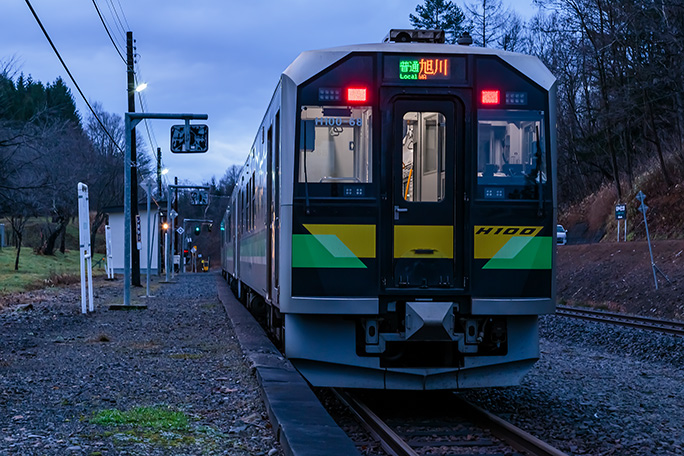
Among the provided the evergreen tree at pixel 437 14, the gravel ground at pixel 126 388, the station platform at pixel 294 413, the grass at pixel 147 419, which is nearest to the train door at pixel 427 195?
the station platform at pixel 294 413

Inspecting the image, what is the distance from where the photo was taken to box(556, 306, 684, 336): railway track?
1413cm

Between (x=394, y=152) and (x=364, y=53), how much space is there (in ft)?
3.11

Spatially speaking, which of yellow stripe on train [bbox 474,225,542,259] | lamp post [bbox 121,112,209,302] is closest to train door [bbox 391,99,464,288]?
yellow stripe on train [bbox 474,225,542,259]

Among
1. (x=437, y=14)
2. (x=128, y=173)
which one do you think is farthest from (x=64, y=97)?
(x=128, y=173)

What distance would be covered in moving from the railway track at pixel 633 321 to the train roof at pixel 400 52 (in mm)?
7623

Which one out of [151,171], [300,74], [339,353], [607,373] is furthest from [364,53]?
[151,171]

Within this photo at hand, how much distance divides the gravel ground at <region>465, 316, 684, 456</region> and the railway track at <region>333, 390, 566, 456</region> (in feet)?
1.13

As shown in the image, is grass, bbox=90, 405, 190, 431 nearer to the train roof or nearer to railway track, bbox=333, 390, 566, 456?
railway track, bbox=333, 390, 566, 456

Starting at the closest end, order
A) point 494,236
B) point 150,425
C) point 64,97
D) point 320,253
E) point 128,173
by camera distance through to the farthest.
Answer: point 150,425
point 320,253
point 494,236
point 128,173
point 64,97

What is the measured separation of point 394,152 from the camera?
7.35 meters

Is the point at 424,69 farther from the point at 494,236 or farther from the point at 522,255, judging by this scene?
the point at 522,255

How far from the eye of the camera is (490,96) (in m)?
7.52

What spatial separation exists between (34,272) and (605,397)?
110 feet

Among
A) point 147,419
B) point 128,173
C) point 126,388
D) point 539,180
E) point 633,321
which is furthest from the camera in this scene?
point 128,173
